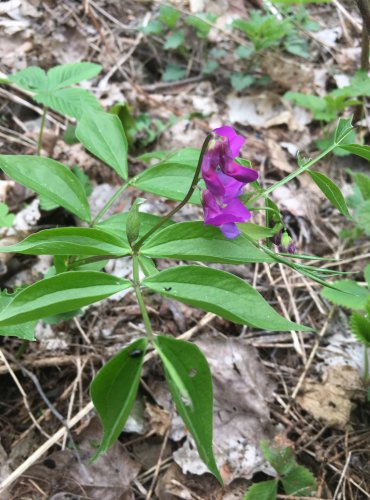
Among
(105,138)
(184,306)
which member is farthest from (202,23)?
(184,306)

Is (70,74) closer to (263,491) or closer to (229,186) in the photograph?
(229,186)

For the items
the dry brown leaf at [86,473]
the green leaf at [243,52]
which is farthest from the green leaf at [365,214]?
the green leaf at [243,52]

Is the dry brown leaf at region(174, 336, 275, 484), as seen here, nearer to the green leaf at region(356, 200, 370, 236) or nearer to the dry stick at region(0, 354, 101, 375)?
the dry stick at region(0, 354, 101, 375)

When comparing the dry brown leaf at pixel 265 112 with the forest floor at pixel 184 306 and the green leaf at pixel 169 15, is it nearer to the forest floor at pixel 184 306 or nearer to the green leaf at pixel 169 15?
the forest floor at pixel 184 306

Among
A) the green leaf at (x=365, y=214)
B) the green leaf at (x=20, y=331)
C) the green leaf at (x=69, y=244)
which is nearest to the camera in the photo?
the green leaf at (x=69, y=244)

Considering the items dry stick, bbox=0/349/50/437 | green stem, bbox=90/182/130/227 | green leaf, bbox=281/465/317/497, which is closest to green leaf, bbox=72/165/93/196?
green stem, bbox=90/182/130/227

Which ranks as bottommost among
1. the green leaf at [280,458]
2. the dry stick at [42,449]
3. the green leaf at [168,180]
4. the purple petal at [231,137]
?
the green leaf at [280,458]
